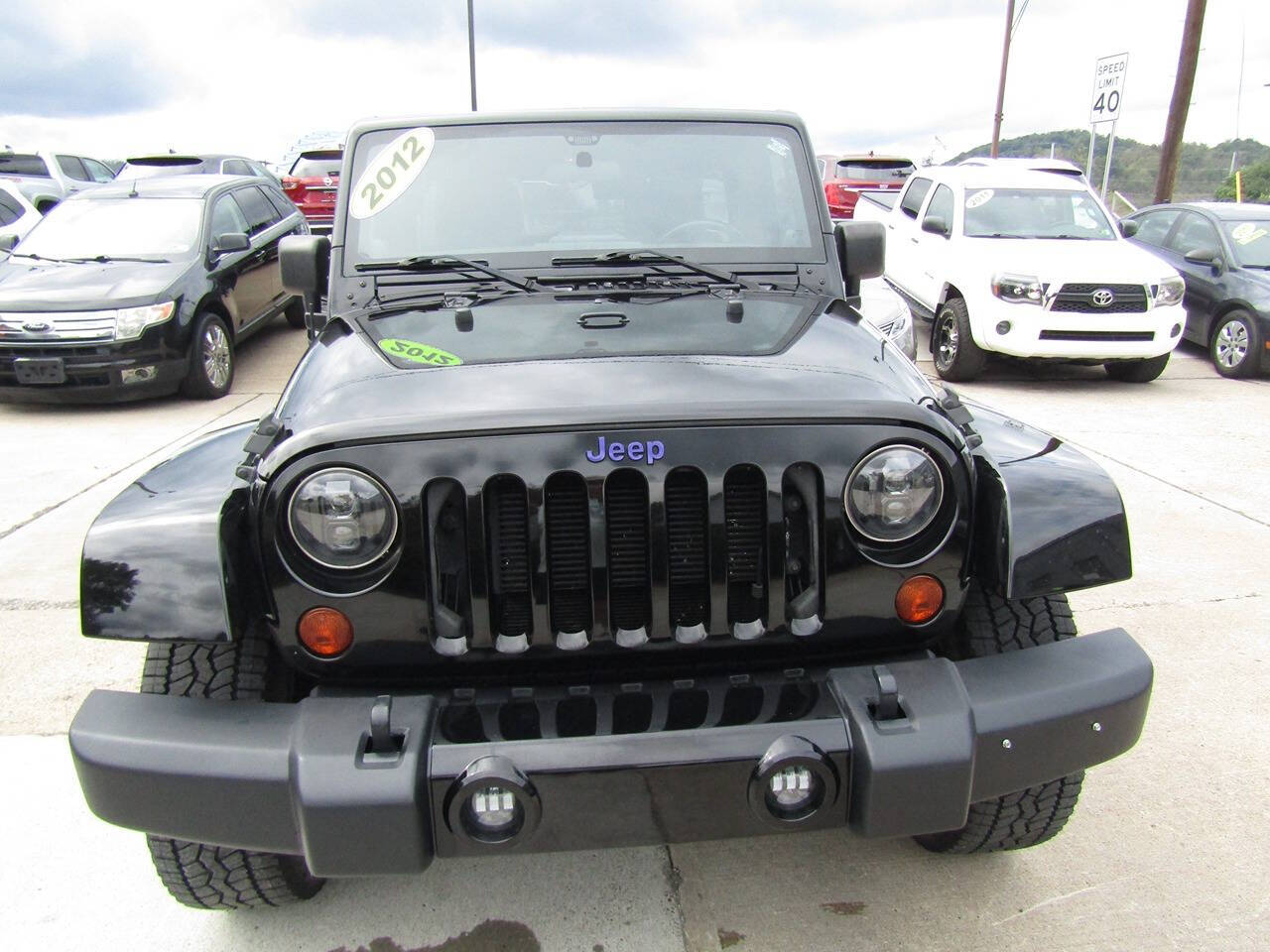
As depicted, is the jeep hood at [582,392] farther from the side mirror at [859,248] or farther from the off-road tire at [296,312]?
the off-road tire at [296,312]

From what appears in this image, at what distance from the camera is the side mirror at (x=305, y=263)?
2918mm

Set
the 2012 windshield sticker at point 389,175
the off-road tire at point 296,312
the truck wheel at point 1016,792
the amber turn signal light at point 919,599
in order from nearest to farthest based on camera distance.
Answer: the amber turn signal light at point 919,599 < the truck wheel at point 1016,792 < the 2012 windshield sticker at point 389,175 < the off-road tire at point 296,312

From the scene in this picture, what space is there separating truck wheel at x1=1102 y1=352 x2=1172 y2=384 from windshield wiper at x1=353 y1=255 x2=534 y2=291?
7219 millimetres

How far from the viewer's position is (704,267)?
2.72 meters

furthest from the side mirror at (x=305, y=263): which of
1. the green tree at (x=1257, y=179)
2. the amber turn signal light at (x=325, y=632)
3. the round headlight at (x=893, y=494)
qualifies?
the green tree at (x=1257, y=179)

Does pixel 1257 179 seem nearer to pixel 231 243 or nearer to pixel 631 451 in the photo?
pixel 231 243

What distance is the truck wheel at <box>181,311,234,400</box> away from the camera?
293 inches

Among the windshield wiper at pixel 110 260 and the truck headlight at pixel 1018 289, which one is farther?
the truck headlight at pixel 1018 289

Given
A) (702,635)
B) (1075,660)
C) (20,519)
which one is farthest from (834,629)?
(20,519)

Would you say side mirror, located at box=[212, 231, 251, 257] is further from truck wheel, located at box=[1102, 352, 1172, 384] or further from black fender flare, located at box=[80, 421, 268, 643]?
truck wheel, located at box=[1102, 352, 1172, 384]

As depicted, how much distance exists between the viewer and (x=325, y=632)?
1.83m

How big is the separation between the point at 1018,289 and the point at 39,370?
760cm

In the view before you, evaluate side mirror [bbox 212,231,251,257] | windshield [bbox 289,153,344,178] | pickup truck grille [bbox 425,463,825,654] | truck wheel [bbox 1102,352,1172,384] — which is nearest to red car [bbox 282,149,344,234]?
windshield [bbox 289,153,344,178]

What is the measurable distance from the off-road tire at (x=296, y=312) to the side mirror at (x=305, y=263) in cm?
719
